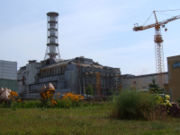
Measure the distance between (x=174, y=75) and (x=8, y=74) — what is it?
2550 centimetres

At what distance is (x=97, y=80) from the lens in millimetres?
65375

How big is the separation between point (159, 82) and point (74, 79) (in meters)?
20.8

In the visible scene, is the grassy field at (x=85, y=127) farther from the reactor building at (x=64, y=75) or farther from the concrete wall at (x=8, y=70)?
the reactor building at (x=64, y=75)

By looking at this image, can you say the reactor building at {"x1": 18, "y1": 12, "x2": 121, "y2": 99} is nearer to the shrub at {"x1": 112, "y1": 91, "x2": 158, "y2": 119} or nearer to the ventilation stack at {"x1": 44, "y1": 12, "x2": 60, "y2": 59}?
the ventilation stack at {"x1": 44, "y1": 12, "x2": 60, "y2": 59}

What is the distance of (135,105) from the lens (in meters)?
9.67

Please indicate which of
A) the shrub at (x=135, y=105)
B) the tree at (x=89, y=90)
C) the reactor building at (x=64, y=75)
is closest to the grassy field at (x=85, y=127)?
the shrub at (x=135, y=105)

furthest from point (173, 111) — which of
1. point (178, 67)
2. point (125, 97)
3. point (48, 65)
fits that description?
point (48, 65)

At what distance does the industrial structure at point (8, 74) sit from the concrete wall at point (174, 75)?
24083 millimetres

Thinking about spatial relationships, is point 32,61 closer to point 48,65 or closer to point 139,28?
point 48,65

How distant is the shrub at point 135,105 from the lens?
9625 millimetres

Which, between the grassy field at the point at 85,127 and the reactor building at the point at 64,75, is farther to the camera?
the reactor building at the point at 64,75

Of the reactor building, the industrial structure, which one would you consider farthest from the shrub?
the reactor building

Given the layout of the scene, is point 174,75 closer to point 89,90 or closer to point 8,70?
point 8,70

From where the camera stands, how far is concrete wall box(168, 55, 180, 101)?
116 ft
